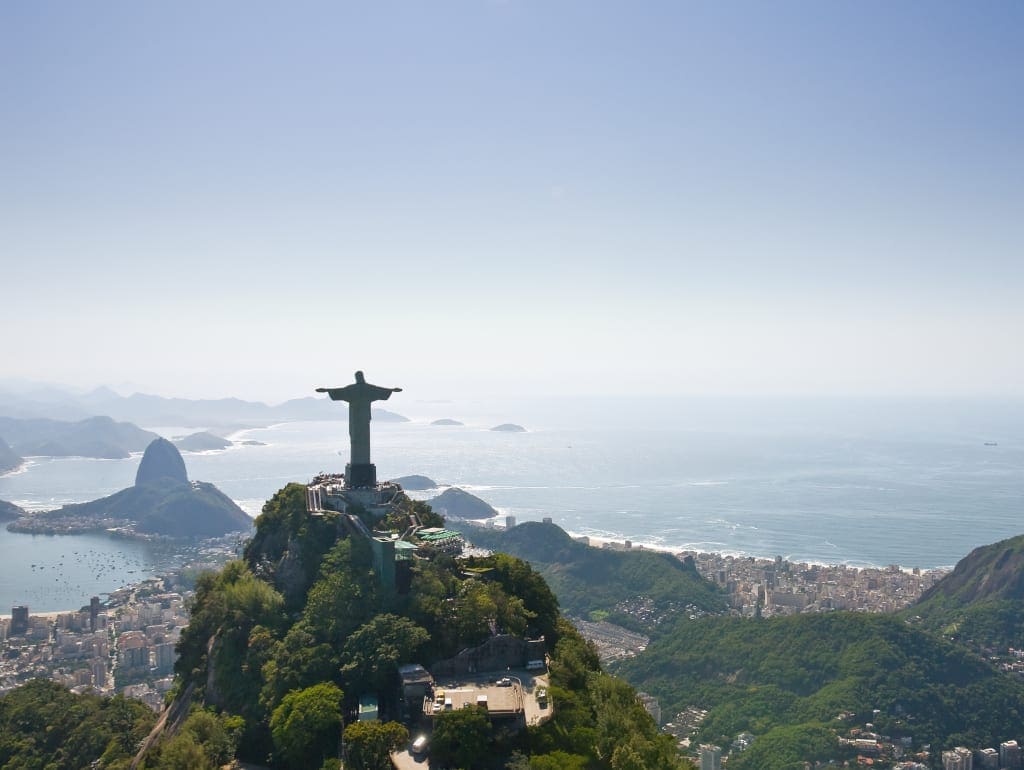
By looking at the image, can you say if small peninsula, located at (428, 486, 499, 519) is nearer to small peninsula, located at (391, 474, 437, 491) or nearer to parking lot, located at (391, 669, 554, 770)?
small peninsula, located at (391, 474, 437, 491)

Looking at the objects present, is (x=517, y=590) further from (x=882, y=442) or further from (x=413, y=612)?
(x=882, y=442)

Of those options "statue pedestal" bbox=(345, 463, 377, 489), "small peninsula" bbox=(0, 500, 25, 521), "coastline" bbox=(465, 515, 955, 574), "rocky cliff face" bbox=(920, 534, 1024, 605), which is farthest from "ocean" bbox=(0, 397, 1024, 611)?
"statue pedestal" bbox=(345, 463, 377, 489)

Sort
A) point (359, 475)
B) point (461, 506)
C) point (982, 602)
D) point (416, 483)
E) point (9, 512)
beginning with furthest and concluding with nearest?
point (416, 483), point (9, 512), point (461, 506), point (982, 602), point (359, 475)

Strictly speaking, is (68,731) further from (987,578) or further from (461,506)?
(461,506)

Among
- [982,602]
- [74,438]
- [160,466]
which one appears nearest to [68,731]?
[982,602]

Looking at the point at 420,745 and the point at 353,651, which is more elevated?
the point at 353,651

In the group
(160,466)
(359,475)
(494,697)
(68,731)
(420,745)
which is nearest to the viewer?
(420,745)

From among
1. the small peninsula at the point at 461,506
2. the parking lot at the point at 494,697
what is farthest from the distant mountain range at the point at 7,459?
the parking lot at the point at 494,697

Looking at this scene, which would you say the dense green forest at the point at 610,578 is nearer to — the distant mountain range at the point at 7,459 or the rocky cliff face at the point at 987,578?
the rocky cliff face at the point at 987,578
